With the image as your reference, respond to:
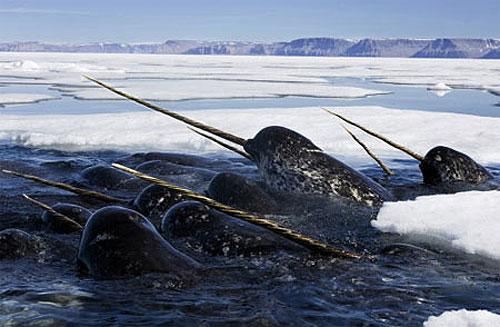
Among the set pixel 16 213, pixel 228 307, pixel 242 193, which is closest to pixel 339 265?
pixel 228 307

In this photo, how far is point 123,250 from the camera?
430 centimetres

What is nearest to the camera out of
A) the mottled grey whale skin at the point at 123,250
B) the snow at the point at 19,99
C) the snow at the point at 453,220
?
the mottled grey whale skin at the point at 123,250

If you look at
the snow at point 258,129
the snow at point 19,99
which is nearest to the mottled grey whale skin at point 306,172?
the snow at point 258,129

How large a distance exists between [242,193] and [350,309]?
2.74m

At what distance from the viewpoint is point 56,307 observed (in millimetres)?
3809

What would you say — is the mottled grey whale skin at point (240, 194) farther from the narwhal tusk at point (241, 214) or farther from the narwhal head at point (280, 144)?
the narwhal tusk at point (241, 214)

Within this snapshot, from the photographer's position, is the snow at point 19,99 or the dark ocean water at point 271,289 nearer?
the dark ocean water at point 271,289

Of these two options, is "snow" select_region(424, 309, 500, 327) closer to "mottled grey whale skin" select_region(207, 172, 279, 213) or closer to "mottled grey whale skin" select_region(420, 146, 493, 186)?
"mottled grey whale skin" select_region(207, 172, 279, 213)

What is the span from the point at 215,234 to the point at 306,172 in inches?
81.0

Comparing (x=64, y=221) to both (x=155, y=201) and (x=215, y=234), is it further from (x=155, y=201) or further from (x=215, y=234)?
(x=215, y=234)

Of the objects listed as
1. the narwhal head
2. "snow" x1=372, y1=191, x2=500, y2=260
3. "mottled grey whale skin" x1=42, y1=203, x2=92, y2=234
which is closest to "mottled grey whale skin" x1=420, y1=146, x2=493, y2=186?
"snow" x1=372, y1=191, x2=500, y2=260

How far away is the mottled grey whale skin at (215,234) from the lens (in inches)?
201

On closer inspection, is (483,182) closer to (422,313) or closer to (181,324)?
(422,313)

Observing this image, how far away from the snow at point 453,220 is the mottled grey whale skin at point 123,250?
2190 mm
